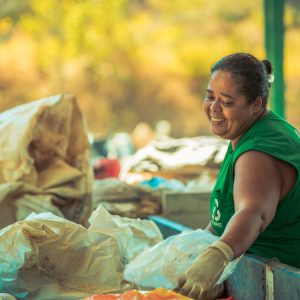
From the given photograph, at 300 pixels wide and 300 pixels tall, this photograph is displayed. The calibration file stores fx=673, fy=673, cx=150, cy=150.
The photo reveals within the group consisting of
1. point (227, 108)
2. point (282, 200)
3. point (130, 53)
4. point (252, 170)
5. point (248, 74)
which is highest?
point (248, 74)

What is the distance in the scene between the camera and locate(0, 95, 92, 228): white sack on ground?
12.2ft

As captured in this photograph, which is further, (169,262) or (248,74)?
(248,74)

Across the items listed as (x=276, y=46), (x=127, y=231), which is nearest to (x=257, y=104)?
(x=127, y=231)

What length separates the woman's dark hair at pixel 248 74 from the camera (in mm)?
2438

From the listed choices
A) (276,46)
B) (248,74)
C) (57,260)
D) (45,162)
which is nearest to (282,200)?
(248,74)

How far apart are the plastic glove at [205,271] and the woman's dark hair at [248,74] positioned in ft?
2.20

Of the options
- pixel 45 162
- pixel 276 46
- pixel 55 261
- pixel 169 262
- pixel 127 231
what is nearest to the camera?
pixel 169 262

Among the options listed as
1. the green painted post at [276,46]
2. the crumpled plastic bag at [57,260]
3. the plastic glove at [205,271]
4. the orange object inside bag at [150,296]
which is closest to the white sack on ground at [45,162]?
the crumpled plastic bag at [57,260]

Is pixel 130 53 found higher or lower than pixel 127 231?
lower

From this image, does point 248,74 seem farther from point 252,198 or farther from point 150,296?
point 150,296

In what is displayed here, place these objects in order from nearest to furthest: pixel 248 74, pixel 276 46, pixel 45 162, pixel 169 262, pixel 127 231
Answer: pixel 169 262 < pixel 248 74 < pixel 127 231 < pixel 45 162 < pixel 276 46

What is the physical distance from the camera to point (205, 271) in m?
1.97

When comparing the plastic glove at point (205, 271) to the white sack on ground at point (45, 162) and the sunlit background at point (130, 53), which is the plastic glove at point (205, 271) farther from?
the sunlit background at point (130, 53)

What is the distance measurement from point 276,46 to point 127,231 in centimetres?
495
